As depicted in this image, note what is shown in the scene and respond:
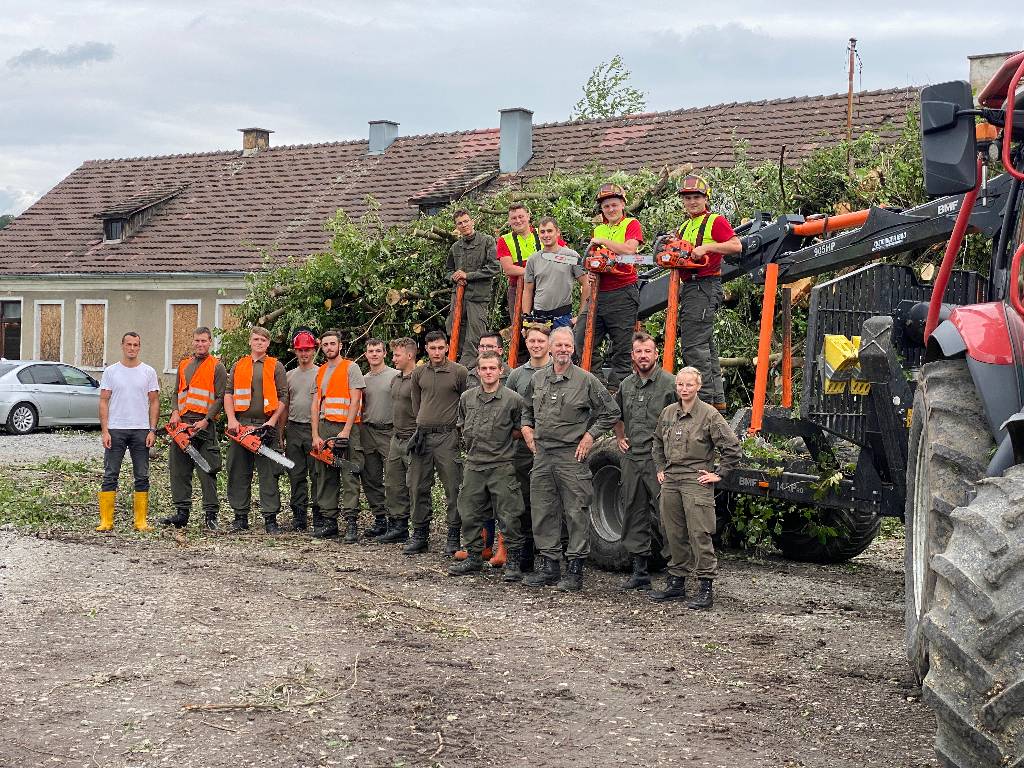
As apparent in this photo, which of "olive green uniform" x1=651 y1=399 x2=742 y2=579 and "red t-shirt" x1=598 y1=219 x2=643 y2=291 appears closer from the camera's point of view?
"olive green uniform" x1=651 y1=399 x2=742 y2=579

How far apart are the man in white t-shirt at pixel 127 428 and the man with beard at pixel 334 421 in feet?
4.93

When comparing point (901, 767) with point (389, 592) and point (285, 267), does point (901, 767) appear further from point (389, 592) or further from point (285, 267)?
point (285, 267)

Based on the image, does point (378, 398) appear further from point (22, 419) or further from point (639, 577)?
point (22, 419)

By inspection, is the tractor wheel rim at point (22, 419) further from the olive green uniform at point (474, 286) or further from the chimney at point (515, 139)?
the olive green uniform at point (474, 286)

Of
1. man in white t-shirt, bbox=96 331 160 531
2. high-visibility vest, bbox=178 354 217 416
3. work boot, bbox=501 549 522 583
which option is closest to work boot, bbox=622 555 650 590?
work boot, bbox=501 549 522 583

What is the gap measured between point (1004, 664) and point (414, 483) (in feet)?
25.7

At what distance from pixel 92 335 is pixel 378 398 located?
21.9 meters

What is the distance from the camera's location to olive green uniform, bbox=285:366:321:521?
481 inches

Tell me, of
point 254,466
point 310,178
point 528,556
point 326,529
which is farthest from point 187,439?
point 310,178

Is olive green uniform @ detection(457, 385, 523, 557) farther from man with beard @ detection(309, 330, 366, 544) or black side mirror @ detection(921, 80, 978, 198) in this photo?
black side mirror @ detection(921, 80, 978, 198)

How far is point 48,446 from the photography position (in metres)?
21.0

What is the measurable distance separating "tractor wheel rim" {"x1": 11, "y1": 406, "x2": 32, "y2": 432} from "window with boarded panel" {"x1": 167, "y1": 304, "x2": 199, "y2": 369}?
5.73 metres

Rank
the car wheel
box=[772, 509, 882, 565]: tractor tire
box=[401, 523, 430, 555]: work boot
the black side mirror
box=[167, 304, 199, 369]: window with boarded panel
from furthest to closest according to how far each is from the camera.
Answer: box=[167, 304, 199, 369]: window with boarded panel, the car wheel, box=[401, 523, 430, 555]: work boot, box=[772, 509, 882, 565]: tractor tire, the black side mirror

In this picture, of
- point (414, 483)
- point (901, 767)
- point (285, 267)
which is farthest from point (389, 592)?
point (285, 267)
